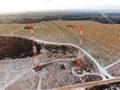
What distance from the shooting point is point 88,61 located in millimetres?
37094

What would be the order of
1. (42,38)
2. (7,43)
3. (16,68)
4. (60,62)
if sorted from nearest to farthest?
(16,68) → (60,62) → (7,43) → (42,38)

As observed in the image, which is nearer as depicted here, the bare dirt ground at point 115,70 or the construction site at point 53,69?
the construction site at point 53,69

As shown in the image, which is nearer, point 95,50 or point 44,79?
point 44,79

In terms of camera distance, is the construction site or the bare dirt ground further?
the bare dirt ground

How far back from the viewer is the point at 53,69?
1293 inches

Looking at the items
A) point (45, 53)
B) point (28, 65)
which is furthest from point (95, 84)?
point (45, 53)

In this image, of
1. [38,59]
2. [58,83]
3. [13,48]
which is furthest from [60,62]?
[13,48]

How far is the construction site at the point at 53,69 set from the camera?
27559 mm

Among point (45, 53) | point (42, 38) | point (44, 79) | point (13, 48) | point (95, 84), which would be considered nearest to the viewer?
point (95, 84)

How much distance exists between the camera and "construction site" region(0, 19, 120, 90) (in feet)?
90.4

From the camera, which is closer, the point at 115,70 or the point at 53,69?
the point at 53,69

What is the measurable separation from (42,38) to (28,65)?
19.1m

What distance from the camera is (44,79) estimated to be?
96.5 ft

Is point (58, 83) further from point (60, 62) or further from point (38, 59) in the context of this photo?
point (38, 59)
